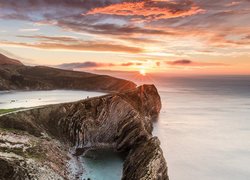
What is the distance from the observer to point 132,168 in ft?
189

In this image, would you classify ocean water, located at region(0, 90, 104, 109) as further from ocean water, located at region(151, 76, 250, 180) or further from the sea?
ocean water, located at region(151, 76, 250, 180)

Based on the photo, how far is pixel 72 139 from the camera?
252ft

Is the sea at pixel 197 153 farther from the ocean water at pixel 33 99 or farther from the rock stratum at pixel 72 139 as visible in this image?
the ocean water at pixel 33 99

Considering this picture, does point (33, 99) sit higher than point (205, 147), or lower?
higher

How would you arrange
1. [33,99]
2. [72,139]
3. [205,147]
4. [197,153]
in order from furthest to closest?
[33,99] → [205,147] → [197,153] → [72,139]

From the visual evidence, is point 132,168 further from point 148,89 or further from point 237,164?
point 148,89

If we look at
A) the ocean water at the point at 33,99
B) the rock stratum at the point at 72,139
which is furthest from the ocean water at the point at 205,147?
the ocean water at the point at 33,99

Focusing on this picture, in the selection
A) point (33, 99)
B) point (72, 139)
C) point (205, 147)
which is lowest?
point (205, 147)

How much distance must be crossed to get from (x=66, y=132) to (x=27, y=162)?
25.3 metres

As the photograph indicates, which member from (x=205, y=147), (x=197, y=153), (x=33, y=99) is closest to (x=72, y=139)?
(x=197, y=153)

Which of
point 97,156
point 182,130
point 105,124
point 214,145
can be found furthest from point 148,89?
point 97,156

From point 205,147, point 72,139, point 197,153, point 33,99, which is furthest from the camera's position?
point 33,99

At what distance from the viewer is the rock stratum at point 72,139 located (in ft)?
170

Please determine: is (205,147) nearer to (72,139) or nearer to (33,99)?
(72,139)
